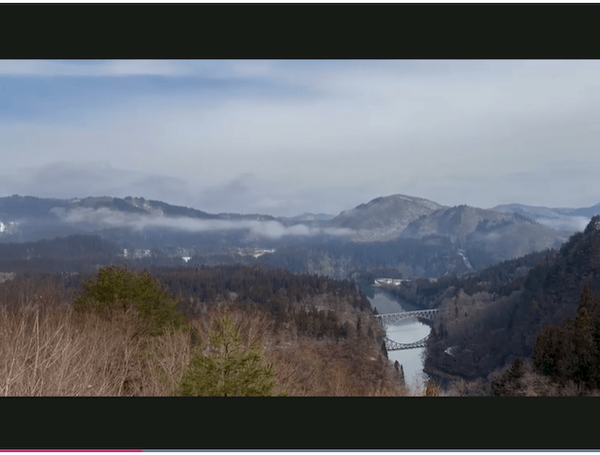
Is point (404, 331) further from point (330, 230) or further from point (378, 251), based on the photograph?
point (330, 230)

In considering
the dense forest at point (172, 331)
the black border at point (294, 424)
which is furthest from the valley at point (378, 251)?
the black border at point (294, 424)

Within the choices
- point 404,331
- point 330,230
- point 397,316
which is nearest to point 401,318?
point 397,316

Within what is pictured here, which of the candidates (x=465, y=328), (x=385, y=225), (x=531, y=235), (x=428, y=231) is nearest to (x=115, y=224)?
(x=385, y=225)

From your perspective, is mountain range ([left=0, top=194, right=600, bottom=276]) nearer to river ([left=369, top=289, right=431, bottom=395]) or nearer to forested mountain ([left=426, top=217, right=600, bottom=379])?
forested mountain ([left=426, top=217, right=600, bottom=379])

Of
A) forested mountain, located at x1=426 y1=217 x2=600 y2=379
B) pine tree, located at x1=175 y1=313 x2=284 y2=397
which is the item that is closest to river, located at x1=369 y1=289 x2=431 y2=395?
forested mountain, located at x1=426 y1=217 x2=600 y2=379

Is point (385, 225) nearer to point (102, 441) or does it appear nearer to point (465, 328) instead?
point (465, 328)

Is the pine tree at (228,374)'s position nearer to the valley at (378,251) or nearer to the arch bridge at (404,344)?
the valley at (378,251)
